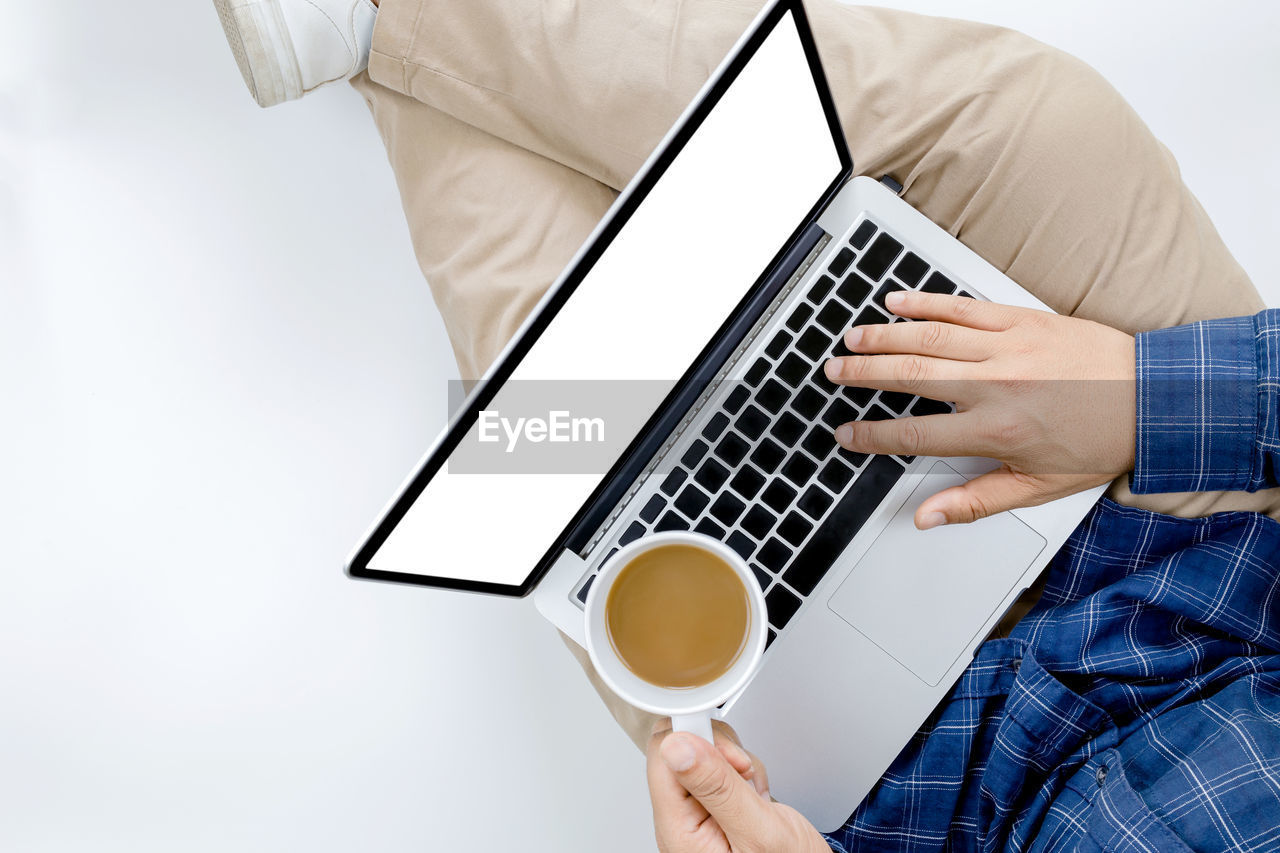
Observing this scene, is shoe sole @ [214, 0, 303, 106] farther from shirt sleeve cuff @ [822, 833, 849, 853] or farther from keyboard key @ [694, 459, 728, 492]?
shirt sleeve cuff @ [822, 833, 849, 853]

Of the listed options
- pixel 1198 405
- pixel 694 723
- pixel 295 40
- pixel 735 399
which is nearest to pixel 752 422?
pixel 735 399

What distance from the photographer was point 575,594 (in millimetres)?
625

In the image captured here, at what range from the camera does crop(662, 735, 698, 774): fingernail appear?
487 millimetres

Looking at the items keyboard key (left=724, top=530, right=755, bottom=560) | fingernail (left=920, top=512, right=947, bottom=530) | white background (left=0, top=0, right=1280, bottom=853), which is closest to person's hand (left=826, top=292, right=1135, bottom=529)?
fingernail (left=920, top=512, right=947, bottom=530)

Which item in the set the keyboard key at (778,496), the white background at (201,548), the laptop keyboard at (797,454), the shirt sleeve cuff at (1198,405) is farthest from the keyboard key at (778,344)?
the white background at (201,548)

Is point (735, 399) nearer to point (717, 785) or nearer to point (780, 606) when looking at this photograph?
point (780, 606)

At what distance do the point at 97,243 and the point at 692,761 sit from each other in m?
0.83

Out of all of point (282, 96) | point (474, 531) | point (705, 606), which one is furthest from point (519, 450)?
point (282, 96)

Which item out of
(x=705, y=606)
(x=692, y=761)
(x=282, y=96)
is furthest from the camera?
(x=282, y=96)

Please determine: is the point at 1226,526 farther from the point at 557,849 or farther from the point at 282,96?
the point at 282,96

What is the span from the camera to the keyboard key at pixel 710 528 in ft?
2.05

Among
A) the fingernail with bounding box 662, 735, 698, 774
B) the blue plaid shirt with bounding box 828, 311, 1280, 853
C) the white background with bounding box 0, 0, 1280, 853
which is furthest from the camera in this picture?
the white background with bounding box 0, 0, 1280, 853

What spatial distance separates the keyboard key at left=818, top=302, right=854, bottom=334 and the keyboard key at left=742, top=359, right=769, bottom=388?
0.19ft

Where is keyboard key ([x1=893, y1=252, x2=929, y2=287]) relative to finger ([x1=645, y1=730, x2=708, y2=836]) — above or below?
above
